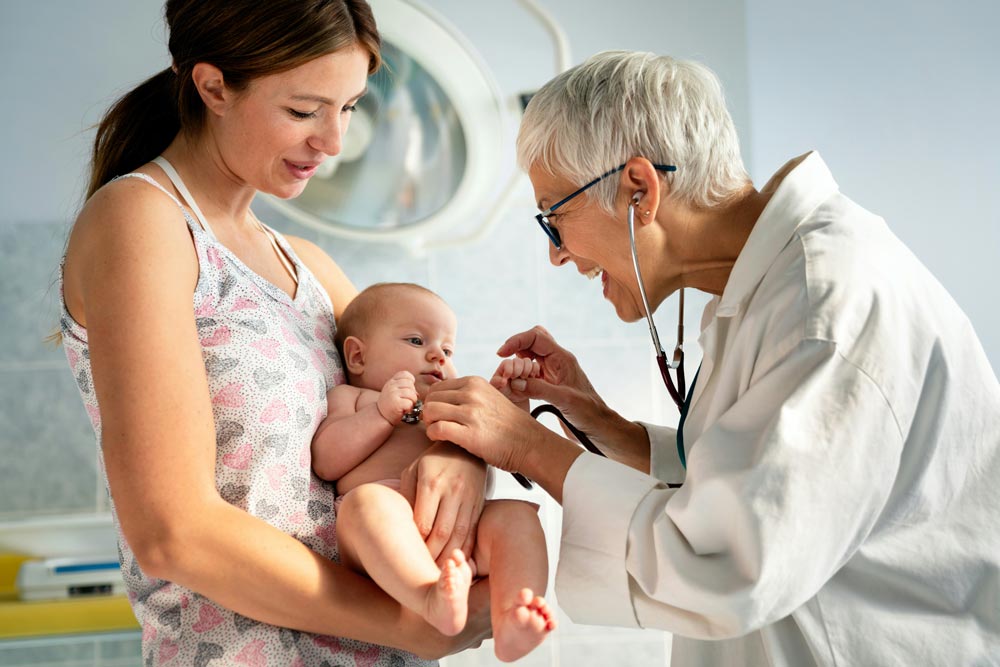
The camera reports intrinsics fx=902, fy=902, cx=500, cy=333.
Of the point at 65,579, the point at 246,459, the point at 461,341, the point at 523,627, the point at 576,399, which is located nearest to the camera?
the point at 523,627

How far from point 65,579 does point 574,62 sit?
206 cm

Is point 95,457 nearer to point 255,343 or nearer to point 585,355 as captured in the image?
point 585,355

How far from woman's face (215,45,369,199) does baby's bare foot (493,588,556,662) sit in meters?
0.73

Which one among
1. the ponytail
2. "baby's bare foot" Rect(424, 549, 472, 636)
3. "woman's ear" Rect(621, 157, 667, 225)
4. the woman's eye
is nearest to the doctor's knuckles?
"baby's bare foot" Rect(424, 549, 472, 636)

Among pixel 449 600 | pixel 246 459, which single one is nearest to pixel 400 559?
pixel 449 600

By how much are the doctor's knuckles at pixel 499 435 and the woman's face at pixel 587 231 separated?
317 millimetres

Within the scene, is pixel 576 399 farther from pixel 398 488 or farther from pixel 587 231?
pixel 398 488

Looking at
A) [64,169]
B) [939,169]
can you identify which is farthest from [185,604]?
[939,169]

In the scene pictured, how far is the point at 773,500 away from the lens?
1.04 metres

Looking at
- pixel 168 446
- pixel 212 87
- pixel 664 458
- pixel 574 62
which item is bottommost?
pixel 664 458

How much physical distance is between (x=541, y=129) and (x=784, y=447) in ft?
2.13

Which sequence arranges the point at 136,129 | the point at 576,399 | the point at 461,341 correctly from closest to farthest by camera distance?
1. the point at 136,129
2. the point at 576,399
3. the point at 461,341

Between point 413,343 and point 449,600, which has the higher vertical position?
point 413,343

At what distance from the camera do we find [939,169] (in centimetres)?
278
